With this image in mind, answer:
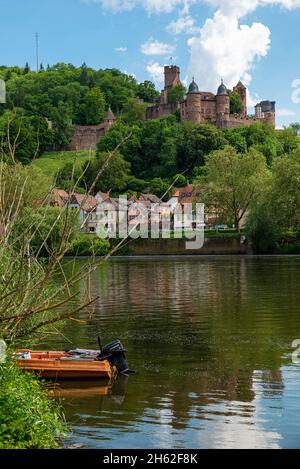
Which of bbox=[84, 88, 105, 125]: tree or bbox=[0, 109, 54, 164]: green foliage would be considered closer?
bbox=[0, 109, 54, 164]: green foliage

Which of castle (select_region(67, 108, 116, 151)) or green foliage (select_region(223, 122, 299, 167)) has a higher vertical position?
castle (select_region(67, 108, 116, 151))

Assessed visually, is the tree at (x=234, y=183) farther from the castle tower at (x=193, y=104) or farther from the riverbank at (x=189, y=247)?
the castle tower at (x=193, y=104)

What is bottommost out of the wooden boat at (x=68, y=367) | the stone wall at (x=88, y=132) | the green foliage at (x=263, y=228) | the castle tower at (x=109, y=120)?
the wooden boat at (x=68, y=367)

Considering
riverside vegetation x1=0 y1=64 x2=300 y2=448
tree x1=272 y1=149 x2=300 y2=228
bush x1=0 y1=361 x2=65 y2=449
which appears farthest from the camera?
tree x1=272 y1=149 x2=300 y2=228

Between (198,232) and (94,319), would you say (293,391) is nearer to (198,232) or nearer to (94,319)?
(94,319)

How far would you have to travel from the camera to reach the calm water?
13.7m

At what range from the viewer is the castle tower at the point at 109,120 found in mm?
178375

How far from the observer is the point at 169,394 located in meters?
16.8

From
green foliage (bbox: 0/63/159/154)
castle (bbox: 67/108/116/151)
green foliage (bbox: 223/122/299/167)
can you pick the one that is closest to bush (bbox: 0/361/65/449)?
green foliage (bbox: 223/122/299/167)

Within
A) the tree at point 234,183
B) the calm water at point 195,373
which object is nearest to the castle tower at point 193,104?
the tree at point 234,183

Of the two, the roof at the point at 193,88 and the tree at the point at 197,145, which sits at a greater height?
the roof at the point at 193,88

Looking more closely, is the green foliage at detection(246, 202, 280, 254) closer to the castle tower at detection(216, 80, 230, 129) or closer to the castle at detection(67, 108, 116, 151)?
the castle tower at detection(216, 80, 230, 129)

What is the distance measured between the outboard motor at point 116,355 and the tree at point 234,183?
193ft

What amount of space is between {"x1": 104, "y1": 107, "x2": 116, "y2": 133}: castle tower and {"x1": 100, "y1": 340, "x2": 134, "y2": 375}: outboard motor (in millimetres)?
160979
